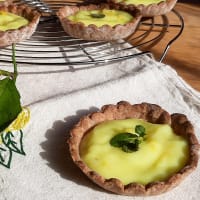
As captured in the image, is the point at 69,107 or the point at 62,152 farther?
the point at 69,107

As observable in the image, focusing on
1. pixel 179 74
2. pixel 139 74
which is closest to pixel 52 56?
pixel 139 74

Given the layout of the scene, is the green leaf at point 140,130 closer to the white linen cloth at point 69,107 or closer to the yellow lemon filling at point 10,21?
the white linen cloth at point 69,107

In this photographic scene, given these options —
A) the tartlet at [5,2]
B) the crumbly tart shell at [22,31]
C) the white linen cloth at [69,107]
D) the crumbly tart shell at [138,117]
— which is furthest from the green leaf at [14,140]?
the tartlet at [5,2]

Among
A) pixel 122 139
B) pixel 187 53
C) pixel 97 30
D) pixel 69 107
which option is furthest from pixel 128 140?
pixel 187 53

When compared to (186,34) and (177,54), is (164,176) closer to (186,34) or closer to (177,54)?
(177,54)

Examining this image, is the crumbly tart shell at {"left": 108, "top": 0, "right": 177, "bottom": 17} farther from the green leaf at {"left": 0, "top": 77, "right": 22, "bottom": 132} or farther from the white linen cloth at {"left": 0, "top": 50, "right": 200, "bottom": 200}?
the green leaf at {"left": 0, "top": 77, "right": 22, "bottom": 132}

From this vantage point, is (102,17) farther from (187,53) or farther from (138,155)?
(138,155)
